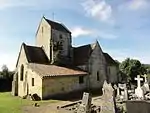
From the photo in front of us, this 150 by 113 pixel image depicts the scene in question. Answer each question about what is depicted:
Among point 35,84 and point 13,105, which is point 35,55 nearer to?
point 35,84

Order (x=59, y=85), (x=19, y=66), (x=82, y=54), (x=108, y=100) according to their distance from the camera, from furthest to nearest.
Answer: (x=82, y=54)
(x=19, y=66)
(x=59, y=85)
(x=108, y=100)

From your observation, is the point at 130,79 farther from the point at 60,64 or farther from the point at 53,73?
the point at 53,73

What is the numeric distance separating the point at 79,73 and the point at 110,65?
10724 mm

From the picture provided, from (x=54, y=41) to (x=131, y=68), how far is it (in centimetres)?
1702

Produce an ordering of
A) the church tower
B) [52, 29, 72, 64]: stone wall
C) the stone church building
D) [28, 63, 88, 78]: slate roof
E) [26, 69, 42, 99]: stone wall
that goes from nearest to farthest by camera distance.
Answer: [26, 69, 42, 99]: stone wall → [28, 63, 88, 78]: slate roof → the stone church building → the church tower → [52, 29, 72, 64]: stone wall

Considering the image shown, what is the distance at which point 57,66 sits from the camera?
3247cm

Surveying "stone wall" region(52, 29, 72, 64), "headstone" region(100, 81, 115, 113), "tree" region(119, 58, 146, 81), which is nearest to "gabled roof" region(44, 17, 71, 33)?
"stone wall" region(52, 29, 72, 64)

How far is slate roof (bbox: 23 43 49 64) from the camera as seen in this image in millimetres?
31791

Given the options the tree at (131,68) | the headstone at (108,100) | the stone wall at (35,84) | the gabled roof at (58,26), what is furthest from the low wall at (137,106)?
the tree at (131,68)

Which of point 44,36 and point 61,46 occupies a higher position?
point 44,36

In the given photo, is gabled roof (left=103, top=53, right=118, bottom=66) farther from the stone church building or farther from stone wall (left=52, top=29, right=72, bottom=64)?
stone wall (left=52, top=29, right=72, bottom=64)

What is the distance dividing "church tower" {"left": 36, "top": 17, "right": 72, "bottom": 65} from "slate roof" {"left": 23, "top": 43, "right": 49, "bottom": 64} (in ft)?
2.49

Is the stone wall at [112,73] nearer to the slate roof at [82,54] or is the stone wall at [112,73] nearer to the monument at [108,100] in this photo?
the slate roof at [82,54]

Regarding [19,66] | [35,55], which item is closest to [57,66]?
[35,55]
